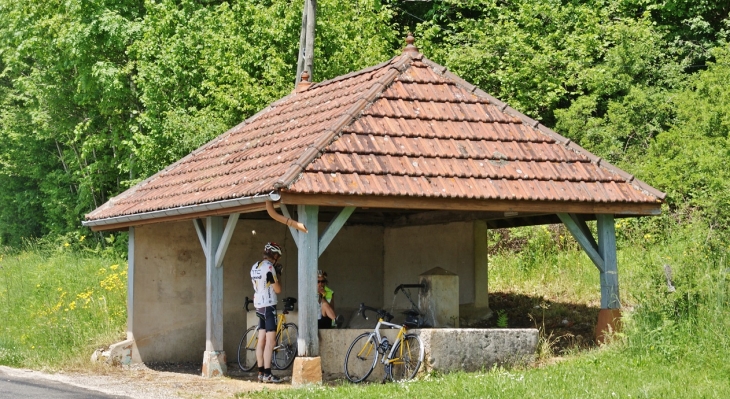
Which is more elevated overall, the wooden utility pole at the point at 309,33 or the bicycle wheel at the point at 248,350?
the wooden utility pole at the point at 309,33

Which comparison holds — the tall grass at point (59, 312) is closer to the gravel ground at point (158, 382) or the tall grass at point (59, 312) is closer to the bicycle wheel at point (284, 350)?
the gravel ground at point (158, 382)

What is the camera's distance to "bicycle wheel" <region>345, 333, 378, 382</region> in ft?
40.5

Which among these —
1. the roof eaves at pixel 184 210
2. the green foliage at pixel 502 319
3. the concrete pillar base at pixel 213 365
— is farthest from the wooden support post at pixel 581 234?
the concrete pillar base at pixel 213 365

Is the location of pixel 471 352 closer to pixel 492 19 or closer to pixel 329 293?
pixel 329 293

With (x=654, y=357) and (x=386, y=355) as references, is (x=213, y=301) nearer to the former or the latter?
(x=386, y=355)

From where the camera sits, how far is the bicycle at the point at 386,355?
12.0 meters

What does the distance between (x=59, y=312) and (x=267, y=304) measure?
5514 mm

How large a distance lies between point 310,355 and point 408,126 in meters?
3.38

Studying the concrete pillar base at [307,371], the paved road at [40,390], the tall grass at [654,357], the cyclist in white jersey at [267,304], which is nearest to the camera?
the tall grass at [654,357]

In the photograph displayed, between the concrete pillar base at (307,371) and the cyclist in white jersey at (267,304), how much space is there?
119 centimetres

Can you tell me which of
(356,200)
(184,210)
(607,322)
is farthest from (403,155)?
(607,322)

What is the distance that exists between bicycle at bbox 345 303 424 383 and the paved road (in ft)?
9.14

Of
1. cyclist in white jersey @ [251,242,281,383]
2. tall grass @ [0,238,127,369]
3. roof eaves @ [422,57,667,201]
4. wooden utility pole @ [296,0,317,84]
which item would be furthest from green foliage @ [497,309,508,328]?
wooden utility pole @ [296,0,317,84]

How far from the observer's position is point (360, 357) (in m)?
12.4
